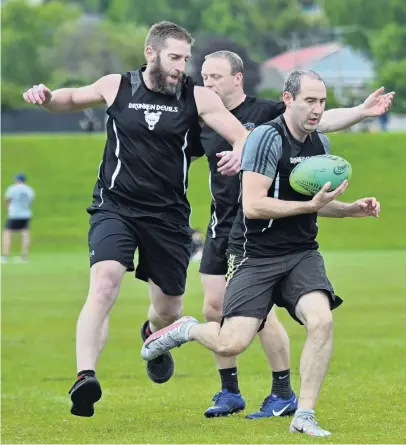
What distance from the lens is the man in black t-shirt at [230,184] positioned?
1038cm

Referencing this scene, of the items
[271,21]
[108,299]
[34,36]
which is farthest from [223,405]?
[271,21]

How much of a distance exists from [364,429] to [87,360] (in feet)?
6.46

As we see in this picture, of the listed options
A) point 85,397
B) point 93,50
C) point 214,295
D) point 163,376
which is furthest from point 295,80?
point 93,50

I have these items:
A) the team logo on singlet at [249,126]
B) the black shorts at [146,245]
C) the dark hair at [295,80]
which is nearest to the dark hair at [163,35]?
the team logo on singlet at [249,126]

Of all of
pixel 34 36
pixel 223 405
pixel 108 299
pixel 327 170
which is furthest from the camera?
pixel 34 36

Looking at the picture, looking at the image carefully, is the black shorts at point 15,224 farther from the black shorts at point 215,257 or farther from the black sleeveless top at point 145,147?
the black sleeveless top at point 145,147

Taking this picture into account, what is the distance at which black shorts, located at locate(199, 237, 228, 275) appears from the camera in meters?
10.7

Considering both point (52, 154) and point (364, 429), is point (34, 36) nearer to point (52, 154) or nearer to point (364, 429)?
point (52, 154)

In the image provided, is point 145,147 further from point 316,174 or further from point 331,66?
point 331,66

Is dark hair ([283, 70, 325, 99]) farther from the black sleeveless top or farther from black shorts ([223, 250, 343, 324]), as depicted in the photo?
black shorts ([223, 250, 343, 324])

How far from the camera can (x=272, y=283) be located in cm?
928

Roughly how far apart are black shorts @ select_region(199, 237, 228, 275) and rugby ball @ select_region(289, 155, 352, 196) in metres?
1.69

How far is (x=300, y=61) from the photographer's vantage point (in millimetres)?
127188

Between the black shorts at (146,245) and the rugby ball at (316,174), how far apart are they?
4.71 ft
